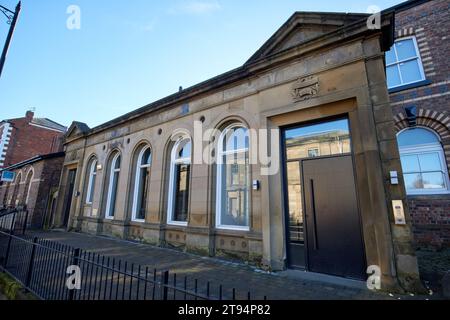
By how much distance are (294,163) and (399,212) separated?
7.87 feet

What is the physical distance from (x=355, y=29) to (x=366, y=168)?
10.7ft

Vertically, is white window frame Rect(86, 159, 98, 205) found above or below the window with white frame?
below

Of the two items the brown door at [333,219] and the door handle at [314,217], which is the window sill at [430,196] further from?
the door handle at [314,217]

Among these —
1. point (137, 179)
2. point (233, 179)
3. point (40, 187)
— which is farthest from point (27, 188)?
point (233, 179)

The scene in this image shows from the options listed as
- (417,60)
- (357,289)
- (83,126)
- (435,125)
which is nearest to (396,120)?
(435,125)

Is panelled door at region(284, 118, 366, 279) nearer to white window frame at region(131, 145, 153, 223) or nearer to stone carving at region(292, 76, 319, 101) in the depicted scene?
stone carving at region(292, 76, 319, 101)

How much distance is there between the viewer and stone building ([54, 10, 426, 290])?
14.8 feet

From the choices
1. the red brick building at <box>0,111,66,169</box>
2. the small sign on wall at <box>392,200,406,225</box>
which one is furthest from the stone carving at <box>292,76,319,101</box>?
the red brick building at <box>0,111,66,169</box>

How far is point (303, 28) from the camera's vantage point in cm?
602

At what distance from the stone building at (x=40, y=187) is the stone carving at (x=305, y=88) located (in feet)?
53.1

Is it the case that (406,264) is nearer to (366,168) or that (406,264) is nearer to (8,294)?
(366,168)

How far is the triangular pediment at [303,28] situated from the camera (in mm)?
5413

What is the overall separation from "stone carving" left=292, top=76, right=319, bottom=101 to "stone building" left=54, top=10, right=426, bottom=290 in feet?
0.09

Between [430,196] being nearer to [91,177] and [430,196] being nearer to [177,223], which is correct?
[177,223]
